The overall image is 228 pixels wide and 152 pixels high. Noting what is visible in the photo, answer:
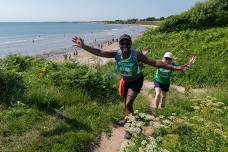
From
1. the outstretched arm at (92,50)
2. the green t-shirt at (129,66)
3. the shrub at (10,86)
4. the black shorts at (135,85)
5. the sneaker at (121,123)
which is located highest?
the outstretched arm at (92,50)

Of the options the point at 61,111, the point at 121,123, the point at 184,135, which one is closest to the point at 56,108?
the point at 61,111

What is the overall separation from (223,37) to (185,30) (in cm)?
386

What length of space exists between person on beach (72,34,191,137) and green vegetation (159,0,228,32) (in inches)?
719

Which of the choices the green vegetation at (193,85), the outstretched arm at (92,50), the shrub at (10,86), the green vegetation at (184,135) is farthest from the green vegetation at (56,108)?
the outstretched arm at (92,50)

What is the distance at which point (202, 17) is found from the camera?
2728 centimetres

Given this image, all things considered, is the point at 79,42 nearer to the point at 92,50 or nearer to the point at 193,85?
the point at 92,50

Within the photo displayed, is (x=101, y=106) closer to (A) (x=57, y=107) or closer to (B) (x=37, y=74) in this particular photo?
(A) (x=57, y=107)

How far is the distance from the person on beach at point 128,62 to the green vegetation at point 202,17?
18265 mm

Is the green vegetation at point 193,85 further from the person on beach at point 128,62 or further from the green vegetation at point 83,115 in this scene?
the person on beach at point 128,62

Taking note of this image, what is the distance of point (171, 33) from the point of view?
27906 millimetres

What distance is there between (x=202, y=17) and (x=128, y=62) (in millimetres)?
18736

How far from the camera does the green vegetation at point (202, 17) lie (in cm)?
2730

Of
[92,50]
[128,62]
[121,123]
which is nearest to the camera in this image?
[92,50]

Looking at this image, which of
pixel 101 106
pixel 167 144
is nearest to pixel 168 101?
pixel 101 106
